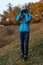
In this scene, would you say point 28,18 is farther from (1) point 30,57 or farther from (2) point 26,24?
(1) point 30,57

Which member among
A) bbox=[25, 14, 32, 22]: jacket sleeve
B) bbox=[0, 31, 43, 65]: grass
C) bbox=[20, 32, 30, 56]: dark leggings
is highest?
bbox=[25, 14, 32, 22]: jacket sleeve

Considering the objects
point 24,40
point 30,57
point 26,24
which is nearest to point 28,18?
point 26,24

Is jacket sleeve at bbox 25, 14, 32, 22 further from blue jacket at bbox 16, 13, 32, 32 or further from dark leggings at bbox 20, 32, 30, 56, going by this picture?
dark leggings at bbox 20, 32, 30, 56

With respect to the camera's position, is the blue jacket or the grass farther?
the grass

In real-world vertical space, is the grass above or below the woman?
below

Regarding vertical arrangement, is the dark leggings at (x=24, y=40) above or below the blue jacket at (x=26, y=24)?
below

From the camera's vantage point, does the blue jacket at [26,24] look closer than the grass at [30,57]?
Yes

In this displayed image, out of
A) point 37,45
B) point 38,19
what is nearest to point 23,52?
point 37,45

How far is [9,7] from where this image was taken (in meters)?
47.8

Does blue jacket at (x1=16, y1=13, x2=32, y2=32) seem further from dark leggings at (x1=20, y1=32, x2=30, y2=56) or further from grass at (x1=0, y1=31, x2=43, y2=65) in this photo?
grass at (x1=0, y1=31, x2=43, y2=65)

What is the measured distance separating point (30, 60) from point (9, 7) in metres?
38.7

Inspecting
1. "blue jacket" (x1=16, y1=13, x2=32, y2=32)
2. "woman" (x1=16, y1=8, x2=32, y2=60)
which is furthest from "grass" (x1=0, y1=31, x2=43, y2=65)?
"blue jacket" (x1=16, y1=13, x2=32, y2=32)

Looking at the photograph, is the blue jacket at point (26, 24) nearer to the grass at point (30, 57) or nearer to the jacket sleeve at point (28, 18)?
the jacket sleeve at point (28, 18)

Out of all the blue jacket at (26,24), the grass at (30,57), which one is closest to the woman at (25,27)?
the blue jacket at (26,24)
